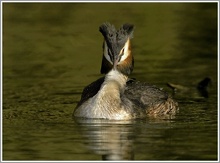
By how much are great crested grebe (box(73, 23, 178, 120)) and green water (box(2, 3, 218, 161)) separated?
286 mm

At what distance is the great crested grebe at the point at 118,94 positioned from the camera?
16641mm

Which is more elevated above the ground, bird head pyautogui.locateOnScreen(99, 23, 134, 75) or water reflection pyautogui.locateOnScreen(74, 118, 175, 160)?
bird head pyautogui.locateOnScreen(99, 23, 134, 75)

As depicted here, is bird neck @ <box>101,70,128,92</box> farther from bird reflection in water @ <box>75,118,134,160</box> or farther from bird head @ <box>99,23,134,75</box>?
bird reflection in water @ <box>75,118,134,160</box>

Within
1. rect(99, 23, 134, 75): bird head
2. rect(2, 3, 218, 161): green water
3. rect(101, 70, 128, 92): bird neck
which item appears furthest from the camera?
rect(101, 70, 128, 92): bird neck

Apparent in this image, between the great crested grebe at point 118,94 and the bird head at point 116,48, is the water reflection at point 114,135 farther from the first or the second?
the bird head at point 116,48

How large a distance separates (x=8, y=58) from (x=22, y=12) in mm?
6377

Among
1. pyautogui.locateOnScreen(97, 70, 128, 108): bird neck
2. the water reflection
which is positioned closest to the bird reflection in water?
the water reflection

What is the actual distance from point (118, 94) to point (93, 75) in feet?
11.8

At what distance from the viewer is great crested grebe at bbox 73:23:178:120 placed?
1664 cm

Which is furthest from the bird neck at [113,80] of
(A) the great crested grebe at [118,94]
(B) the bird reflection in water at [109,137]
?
(B) the bird reflection in water at [109,137]

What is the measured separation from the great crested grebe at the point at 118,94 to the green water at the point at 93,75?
0.94ft

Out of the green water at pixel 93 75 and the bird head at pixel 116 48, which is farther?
the bird head at pixel 116 48

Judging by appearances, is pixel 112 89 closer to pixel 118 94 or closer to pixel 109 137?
pixel 118 94

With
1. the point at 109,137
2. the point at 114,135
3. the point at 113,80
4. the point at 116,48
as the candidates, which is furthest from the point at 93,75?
the point at 109,137
